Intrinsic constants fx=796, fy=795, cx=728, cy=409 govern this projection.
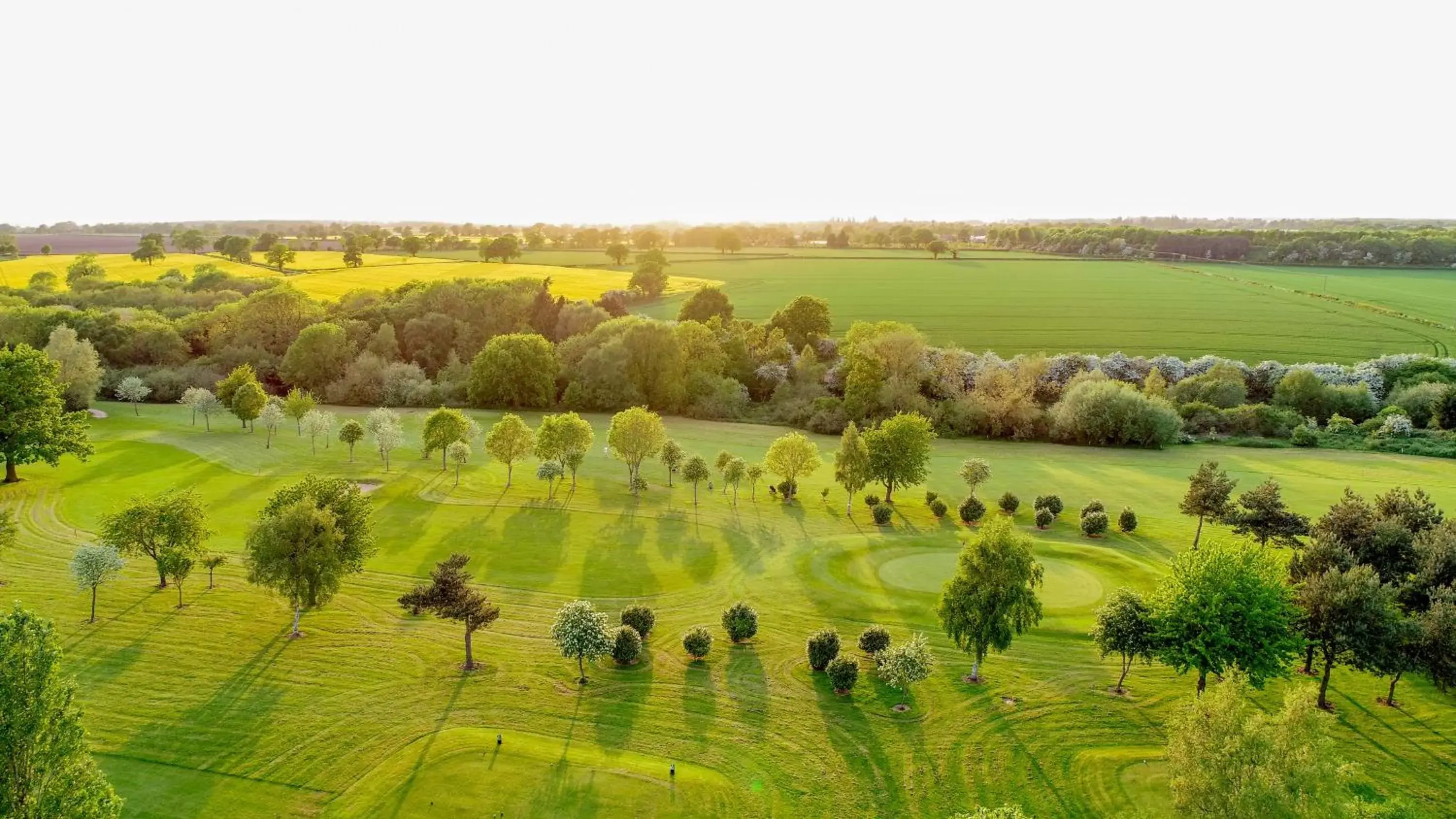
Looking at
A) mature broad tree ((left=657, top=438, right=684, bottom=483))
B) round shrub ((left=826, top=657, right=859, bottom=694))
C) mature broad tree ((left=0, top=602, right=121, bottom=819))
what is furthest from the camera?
mature broad tree ((left=657, top=438, right=684, bottom=483))

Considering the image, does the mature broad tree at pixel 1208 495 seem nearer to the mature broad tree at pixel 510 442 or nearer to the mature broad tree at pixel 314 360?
the mature broad tree at pixel 510 442

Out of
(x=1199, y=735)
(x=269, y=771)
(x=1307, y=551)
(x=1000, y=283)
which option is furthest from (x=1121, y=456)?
(x=1000, y=283)

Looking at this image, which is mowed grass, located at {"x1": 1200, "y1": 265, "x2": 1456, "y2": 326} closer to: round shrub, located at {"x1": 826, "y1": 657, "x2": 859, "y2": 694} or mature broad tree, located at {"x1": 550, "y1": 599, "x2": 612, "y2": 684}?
round shrub, located at {"x1": 826, "y1": 657, "x2": 859, "y2": 694}

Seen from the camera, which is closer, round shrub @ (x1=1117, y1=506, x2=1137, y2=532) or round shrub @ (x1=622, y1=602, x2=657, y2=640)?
round shrub @ (x1=622, y1=602, x2=657, y2=640)

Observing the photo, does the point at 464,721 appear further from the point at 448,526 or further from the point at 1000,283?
the point at 1000,283

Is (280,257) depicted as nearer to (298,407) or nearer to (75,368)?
(75,368)

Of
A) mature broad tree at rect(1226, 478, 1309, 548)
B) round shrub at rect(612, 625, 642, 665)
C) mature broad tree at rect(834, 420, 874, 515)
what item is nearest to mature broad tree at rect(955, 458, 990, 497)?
mature broad tree at rect(834, 420, 874, 515)

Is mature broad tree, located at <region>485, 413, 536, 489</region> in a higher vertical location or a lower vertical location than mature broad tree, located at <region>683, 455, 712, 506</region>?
higher

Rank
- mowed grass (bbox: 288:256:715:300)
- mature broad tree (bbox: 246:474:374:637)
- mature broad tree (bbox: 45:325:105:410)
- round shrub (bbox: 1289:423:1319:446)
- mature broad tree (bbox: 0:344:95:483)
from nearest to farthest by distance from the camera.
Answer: mature broad tree (bbox: 246:474:374:637) → mature broad tree (bbox: 0:344:95:483) → round shrub (bbox: 1289:423:1319:446) → mature broad tree (bbox: 45:325:105:410) → mowed grass (bbox: 288:256:715:300)
